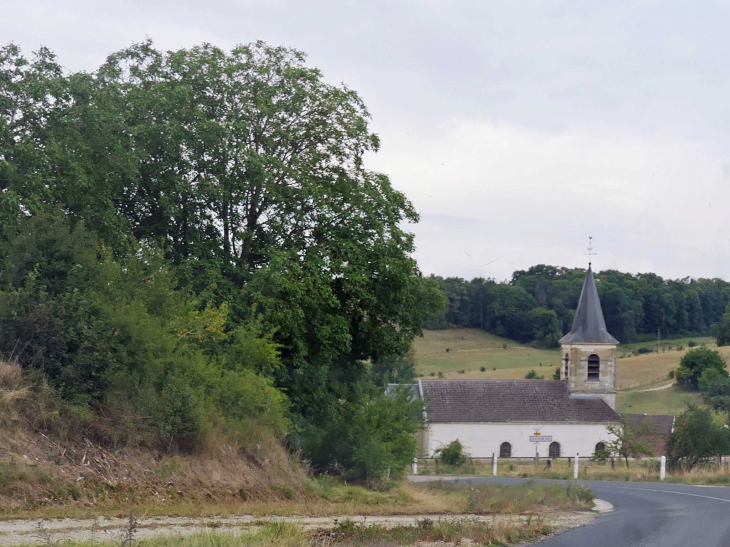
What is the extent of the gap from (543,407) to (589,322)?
8.39 m

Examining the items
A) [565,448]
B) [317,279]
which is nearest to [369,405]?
[317,279]

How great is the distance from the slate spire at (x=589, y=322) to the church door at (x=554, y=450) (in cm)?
892

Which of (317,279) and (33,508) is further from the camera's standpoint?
(317,279)

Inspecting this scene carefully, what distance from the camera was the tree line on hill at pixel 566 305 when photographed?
13150cm

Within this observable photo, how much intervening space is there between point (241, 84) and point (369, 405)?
10.2 metres

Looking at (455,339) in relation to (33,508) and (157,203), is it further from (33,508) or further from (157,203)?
(33,508)

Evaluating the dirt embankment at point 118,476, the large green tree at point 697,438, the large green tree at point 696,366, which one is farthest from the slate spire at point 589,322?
the dirt embankment at point 118,476

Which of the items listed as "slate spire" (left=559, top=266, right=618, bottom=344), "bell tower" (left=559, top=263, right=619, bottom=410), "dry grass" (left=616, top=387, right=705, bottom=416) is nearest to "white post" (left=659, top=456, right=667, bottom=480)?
"bell tower" (left=559, top=263, right=619, bottom=410)

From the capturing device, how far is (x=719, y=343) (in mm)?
126875

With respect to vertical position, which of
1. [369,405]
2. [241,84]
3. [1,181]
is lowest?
[369,405]

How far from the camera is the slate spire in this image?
7500cm

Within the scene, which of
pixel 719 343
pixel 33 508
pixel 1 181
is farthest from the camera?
pixel 719 343

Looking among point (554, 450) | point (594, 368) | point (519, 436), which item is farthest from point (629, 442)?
point (594, 368)

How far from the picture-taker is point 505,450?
70.3 m
